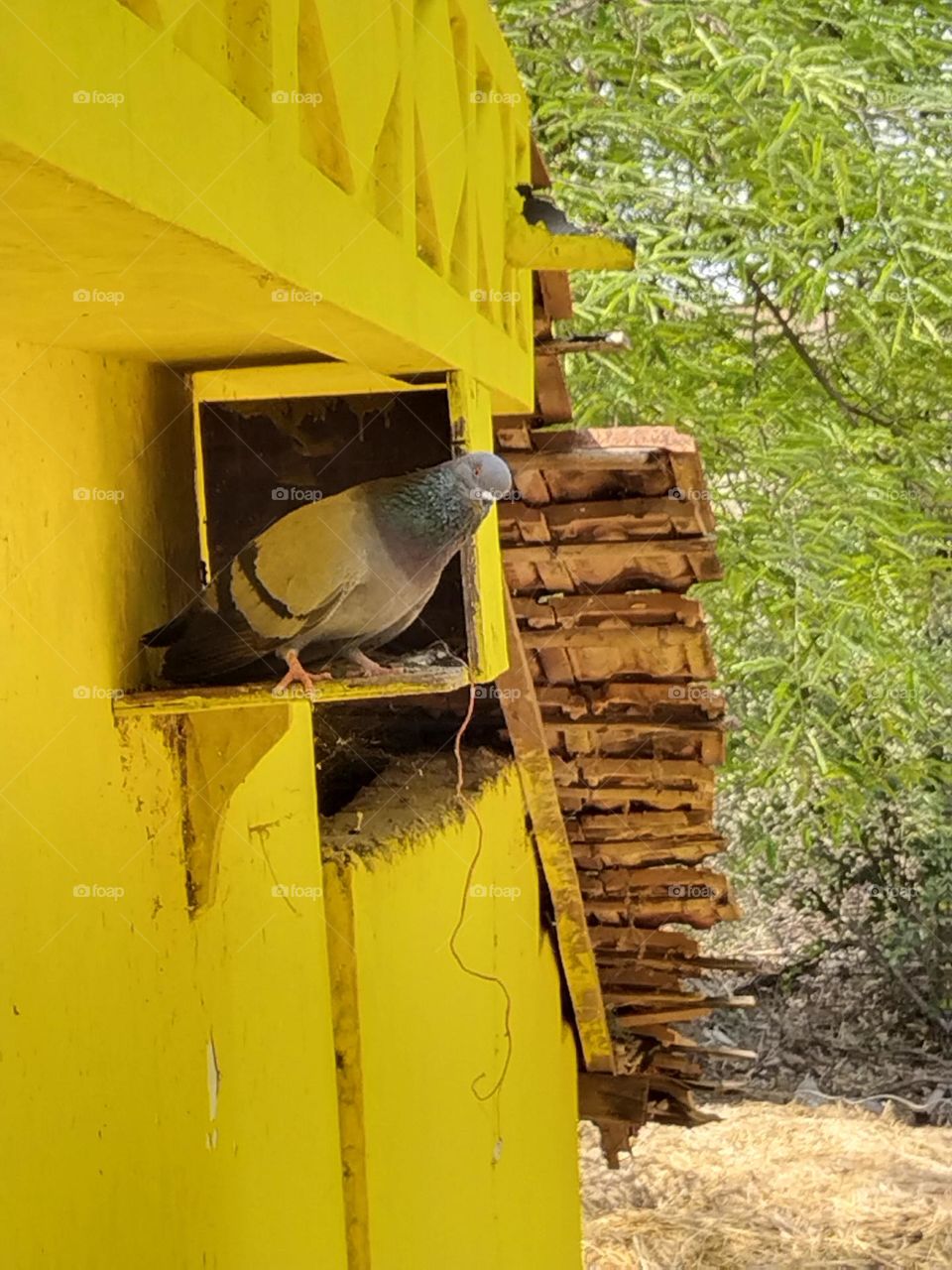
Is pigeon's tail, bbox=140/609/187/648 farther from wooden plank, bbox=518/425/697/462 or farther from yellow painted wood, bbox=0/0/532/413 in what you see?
wooden plank, bbox=518/425/697/462

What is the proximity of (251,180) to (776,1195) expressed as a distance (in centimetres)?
730

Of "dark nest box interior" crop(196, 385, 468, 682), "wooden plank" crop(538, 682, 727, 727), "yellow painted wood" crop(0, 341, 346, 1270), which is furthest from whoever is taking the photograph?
"wooden plank" crop(538, 682, 727, 727)

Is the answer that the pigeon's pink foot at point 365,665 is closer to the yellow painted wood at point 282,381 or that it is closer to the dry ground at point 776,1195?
the yellow painted wood at point 282,381

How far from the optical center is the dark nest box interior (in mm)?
2633

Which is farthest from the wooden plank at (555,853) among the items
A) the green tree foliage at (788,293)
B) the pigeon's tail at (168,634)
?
the pigeon's tail at (168,634)

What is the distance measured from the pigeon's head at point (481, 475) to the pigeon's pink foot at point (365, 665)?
32cm

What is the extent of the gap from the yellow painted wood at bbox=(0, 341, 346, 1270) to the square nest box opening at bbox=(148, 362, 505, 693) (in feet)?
0.31

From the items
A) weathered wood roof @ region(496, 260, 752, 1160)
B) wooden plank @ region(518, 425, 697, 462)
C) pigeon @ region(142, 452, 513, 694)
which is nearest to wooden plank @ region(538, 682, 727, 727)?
weathered wood roof @ region(496, 260, 752, 1160)

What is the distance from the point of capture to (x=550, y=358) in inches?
158

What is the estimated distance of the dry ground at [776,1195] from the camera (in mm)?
7000

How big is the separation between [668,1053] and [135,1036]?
4.27m

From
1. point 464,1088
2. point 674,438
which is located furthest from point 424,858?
point 674,438

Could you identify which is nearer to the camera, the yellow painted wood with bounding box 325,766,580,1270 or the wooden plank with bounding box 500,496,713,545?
the yellow painted wood with bounding box 325,766,580,1270

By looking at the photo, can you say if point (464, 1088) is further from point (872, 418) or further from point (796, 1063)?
point (796, 1063)
